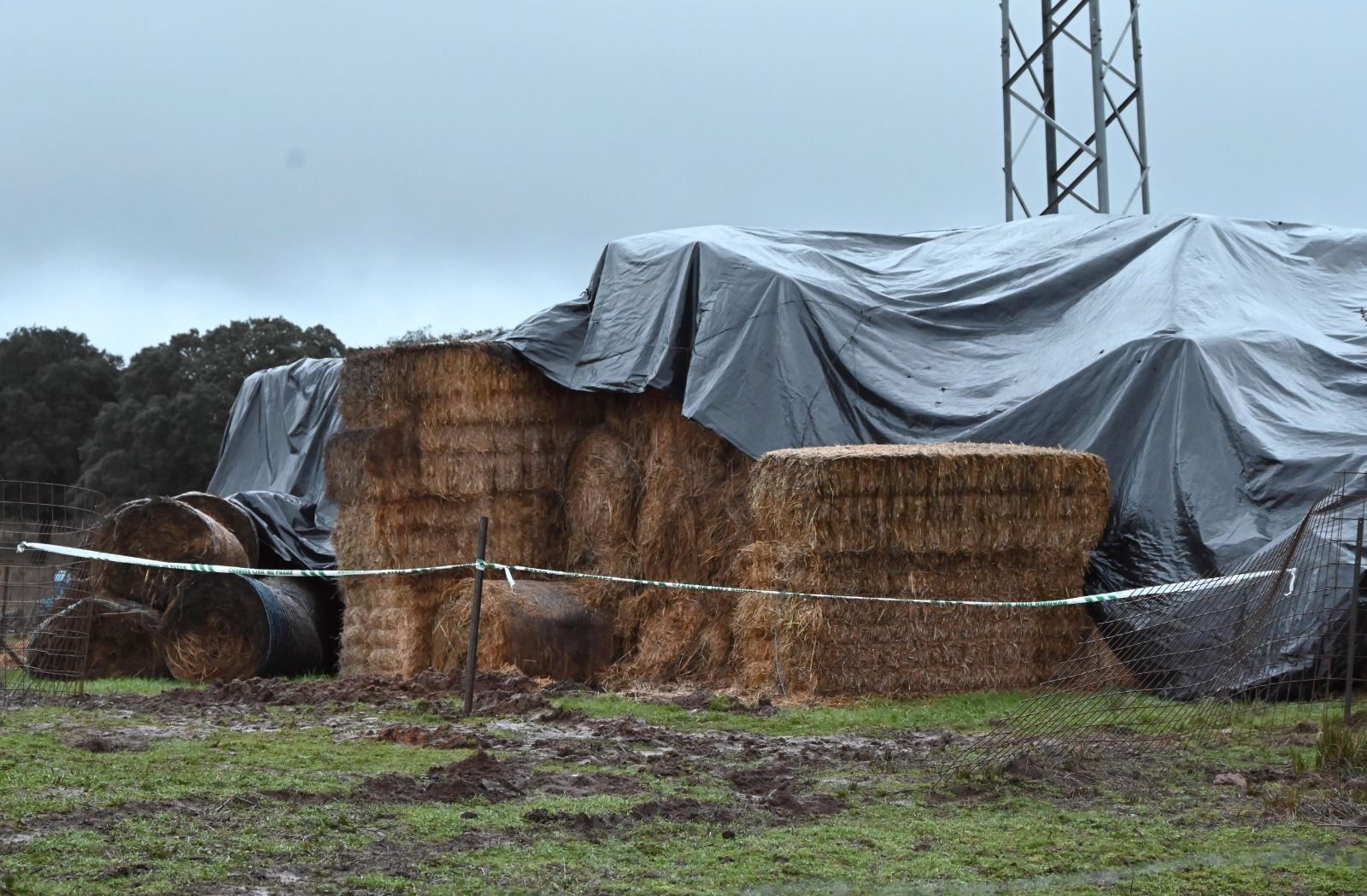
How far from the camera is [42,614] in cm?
1188

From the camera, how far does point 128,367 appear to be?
137 ft

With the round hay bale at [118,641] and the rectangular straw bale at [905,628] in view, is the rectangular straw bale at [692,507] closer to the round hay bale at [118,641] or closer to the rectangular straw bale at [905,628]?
the rectangular straw bale at [905,628]

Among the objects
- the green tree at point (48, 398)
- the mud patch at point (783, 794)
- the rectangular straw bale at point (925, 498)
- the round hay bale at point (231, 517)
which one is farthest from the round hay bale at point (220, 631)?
the green tree at point (48, 398)

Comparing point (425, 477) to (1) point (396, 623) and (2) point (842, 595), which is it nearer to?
(1) point (396, 623)

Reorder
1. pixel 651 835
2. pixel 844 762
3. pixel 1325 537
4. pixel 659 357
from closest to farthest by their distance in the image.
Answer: pixel 651 835, pixel 844 762, pixel 1325 537, pixel 659 357

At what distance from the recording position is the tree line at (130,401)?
37281mm

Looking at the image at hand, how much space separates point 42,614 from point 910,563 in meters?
6.70

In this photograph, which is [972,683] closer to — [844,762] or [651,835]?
[844,762]

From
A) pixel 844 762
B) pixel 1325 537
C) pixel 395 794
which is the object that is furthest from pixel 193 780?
pixel 1325 537

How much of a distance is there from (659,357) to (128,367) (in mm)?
32262

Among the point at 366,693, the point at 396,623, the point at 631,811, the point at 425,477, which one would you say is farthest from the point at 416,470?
the point at 631,811

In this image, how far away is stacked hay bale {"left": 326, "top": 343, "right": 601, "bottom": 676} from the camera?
12891 mm

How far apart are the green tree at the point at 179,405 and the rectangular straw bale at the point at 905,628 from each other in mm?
27608

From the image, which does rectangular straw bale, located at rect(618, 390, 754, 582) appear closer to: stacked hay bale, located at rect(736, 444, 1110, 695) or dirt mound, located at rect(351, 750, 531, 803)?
stacked hay bale, located at rect(736, 444, 1110, 695)
